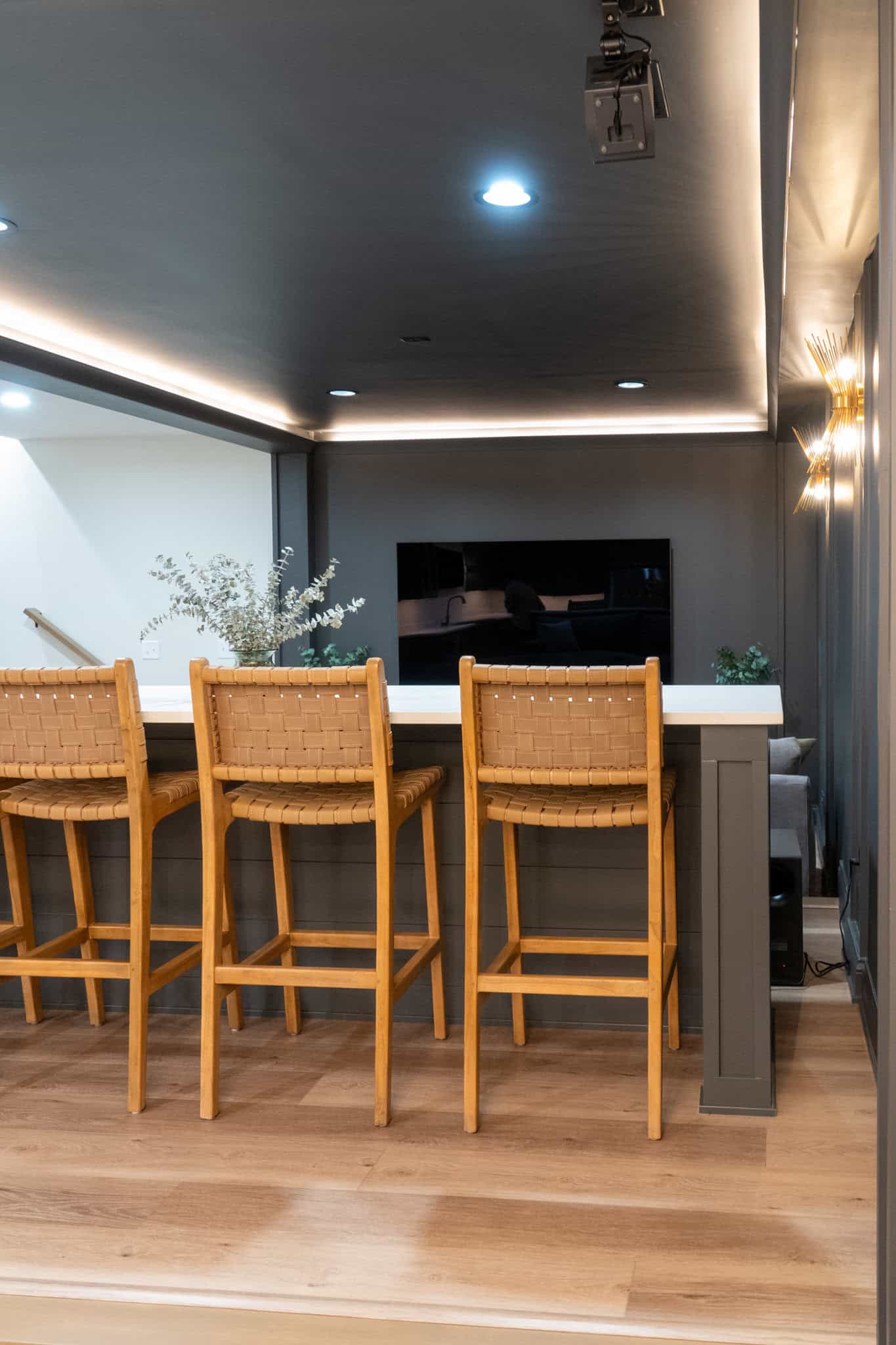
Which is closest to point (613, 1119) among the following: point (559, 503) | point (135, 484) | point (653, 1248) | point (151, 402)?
point (653, 1248)

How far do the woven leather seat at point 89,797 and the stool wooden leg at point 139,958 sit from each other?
0.23 feet

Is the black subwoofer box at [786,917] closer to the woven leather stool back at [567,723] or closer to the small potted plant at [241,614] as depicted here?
the woven leather stool back at [567,723]

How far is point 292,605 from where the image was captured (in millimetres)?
3203

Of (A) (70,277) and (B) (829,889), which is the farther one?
(B) (829,889)

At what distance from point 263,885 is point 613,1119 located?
120 cm

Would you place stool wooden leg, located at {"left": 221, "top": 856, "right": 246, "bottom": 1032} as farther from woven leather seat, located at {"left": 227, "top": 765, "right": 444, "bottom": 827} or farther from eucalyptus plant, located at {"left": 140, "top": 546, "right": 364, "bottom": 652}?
eucalyptus plant, located at {"left": 140, "top": 546, "right": 364, "bottom": 652}

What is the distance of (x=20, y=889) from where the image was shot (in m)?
3.25

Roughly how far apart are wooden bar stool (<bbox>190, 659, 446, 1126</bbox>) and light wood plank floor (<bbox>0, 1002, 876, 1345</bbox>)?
0.70ft

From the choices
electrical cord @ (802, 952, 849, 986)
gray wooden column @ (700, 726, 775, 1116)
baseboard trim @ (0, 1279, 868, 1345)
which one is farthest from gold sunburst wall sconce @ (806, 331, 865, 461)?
baseboard trim @ (0, 1279, 868, 1345)

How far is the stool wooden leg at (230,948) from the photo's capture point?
3.16 m

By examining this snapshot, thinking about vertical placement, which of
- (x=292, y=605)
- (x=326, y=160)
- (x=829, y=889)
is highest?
(x=326, y=160)

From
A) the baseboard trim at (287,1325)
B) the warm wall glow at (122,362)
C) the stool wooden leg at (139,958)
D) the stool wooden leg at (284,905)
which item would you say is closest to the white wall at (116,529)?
the warm wall glow at (122,362)

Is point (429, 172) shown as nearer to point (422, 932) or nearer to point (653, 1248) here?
point (422, 932)

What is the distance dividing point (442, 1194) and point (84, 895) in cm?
144
